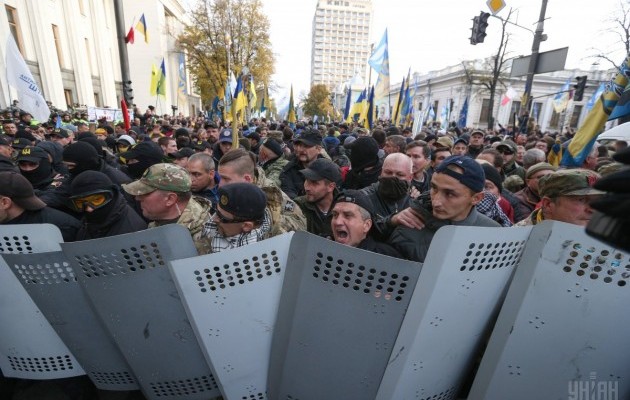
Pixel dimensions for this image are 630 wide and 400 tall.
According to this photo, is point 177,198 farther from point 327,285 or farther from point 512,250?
point 512,250

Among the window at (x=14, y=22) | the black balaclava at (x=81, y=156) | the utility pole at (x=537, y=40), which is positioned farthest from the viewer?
the window at (x=14, y=22)

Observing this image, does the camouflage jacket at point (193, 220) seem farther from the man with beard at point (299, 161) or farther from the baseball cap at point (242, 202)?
the man with beard at point (299, 161)

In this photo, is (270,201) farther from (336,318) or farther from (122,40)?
(122,40)

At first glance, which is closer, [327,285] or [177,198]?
[327,285]

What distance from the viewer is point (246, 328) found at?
1.71 m

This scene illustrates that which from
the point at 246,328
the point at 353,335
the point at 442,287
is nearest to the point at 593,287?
the point at 442,287

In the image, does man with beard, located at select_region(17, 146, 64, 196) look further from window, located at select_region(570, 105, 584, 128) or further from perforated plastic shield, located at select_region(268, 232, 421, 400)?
window, located at select_region(570, 105, 584, 128)

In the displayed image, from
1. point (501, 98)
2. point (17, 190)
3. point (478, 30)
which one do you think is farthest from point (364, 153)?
point (501, 98)

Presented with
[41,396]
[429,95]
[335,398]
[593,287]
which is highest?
[429,95]

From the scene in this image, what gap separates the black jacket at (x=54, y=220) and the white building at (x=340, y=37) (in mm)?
138783

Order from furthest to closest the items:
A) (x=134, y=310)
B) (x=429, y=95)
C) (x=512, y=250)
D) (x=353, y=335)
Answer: (x=429, y=95) < (x=134, y=310) < (x=353, y=335) < (x=512, y=250)

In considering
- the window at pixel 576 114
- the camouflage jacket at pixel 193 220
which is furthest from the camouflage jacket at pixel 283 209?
the window at pixel 576 114

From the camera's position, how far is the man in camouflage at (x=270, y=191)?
2.76 metres

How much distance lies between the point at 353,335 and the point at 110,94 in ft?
110
